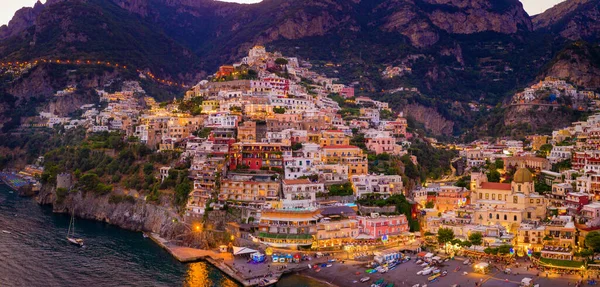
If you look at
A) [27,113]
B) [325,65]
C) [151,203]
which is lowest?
[151,203]

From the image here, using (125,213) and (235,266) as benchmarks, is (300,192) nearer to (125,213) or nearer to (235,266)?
(235,266)

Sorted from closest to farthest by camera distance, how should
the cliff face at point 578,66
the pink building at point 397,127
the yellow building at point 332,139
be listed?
1. the yellow building at point 332,139
2. the pink building at point 397,127
3. the cliff face at point 578,66

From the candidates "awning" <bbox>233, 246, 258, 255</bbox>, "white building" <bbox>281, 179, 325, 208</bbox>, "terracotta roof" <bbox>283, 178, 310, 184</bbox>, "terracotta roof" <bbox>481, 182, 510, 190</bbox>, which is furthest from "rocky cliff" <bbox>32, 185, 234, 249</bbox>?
"terracotta roof" <bbox>481, 182, 510, 190</bbox>

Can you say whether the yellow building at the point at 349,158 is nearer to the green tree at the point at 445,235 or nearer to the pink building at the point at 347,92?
the green tree at the point at 445,235

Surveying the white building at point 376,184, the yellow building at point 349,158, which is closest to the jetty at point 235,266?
the white building at point 376,184

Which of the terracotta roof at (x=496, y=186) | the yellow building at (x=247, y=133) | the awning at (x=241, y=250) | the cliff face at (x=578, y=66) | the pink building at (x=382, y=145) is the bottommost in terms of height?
the awning at (x=241, y=250)

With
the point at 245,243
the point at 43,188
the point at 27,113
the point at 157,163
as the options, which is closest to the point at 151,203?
the point at 157,163

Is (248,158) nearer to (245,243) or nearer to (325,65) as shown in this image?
(245,243)

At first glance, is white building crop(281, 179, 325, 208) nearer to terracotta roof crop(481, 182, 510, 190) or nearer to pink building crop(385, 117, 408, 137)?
terracotta roof crop(481, 182, 510, 190)
